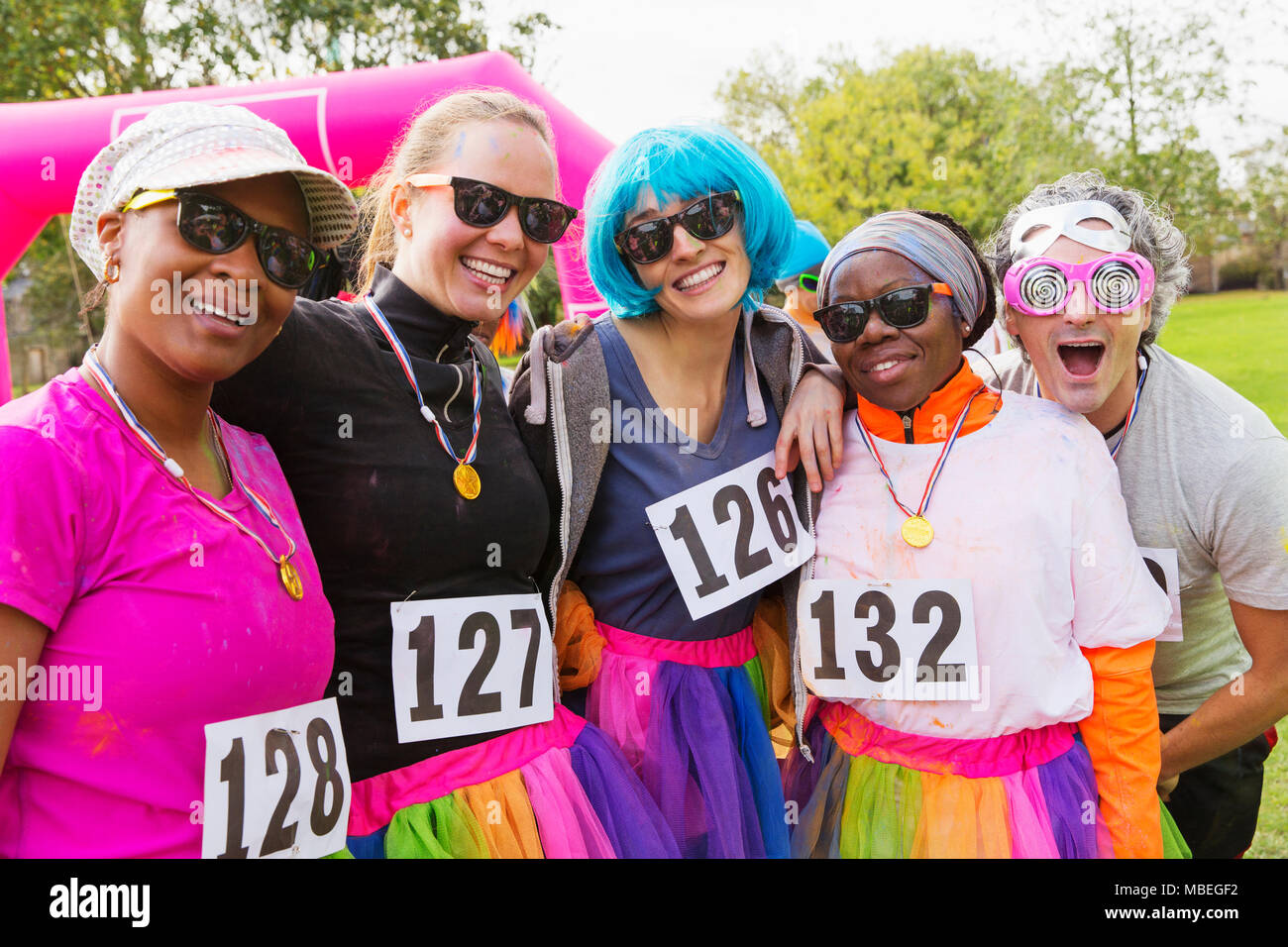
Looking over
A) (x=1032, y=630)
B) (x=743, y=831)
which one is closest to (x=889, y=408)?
(x=1032, y=630)

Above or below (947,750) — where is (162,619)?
above

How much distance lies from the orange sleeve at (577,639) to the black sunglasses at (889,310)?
92 cm

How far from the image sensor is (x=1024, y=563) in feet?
6.94

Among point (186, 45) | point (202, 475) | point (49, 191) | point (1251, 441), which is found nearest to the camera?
point (202, 475)

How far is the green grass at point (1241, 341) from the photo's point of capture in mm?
13500

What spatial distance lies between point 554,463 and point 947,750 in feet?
3.77

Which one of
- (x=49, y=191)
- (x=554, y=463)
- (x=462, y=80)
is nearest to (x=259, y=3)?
(x=49, y=191)

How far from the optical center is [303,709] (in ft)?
5.68

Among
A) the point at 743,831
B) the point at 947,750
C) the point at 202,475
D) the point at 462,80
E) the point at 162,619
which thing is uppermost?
the point at 462,80

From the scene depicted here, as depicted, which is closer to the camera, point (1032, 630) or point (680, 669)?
point (1032, 630)

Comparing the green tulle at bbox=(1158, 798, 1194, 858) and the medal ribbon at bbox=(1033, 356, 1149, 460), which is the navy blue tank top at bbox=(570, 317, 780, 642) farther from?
the green tulle at bbox=(1158, 798, 1194, 858)

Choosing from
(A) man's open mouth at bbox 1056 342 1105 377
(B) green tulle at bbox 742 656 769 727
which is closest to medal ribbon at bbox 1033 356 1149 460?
(A) man's open mouth at bbox 1056 342 1105 377

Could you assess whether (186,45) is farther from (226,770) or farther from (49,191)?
(226,770)

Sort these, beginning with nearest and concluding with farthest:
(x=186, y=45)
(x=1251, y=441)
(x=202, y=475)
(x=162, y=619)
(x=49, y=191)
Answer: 1. (x=162, y=619)
2. (x=202, y=475)
3. (x=1251, y=441)
4. (x=49, y=191)
5. (x=186, y=45)
